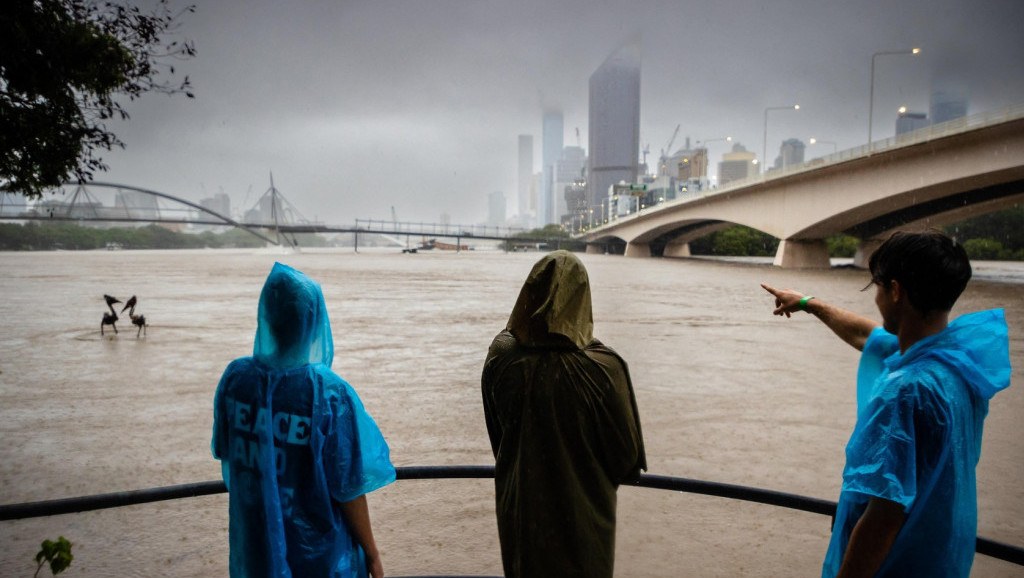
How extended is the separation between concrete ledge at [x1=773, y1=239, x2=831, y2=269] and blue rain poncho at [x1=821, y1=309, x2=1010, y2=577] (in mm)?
38202

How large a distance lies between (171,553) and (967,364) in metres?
4.66

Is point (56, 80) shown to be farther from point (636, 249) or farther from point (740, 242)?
point (740, 242)

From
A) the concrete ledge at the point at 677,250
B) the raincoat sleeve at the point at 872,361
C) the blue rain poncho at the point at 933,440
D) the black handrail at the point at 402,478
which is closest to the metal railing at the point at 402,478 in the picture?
the black handrail at the point at 402,478

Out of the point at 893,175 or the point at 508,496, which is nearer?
the point at 508,496

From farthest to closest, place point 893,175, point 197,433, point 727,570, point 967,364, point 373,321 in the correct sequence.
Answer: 1. point 893,175
2. point 373,321
3. point 197,433
4. point 727,570
5. point 967,364

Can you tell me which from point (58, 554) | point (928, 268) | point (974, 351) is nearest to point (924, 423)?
point (974, 351)

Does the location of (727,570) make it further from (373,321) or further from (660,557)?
(373,321)

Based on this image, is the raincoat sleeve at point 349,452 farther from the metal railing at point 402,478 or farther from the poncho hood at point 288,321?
the metal railing at point 402,478

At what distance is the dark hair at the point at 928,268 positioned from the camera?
1.47m

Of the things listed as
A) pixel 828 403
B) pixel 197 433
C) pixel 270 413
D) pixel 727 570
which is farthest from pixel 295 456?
pixel 828 403

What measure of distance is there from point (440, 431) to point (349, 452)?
481 centimetres

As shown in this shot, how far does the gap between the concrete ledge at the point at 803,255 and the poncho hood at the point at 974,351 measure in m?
38.2

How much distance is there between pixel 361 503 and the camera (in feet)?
6.18

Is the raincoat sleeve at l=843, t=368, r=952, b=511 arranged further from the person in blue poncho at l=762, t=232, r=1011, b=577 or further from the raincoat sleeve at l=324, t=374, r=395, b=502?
the raincoat sleeve at l=324, t=374, r=395, b=502
